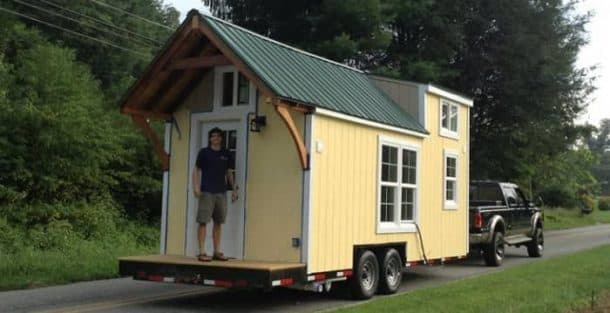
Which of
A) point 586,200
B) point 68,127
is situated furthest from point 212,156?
point 586,200

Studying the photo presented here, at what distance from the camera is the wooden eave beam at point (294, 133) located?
9.73 meters

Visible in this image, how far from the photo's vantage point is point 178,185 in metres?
11.5

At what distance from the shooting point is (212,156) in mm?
10352

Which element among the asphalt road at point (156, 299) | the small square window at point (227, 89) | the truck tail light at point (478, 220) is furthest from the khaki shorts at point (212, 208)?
the truck tail light at point (478, 220)

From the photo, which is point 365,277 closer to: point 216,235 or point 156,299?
point 216,235

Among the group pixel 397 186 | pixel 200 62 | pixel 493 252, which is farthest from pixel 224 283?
pixel 493 252

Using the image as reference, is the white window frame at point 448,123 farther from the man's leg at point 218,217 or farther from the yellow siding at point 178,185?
the man's leg at point 218,217

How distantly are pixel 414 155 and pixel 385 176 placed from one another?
116 centimetres

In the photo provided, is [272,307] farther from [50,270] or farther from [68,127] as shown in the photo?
[68,127]

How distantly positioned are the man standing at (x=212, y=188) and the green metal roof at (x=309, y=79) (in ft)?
4.00

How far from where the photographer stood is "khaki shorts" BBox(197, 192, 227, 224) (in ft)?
33.7

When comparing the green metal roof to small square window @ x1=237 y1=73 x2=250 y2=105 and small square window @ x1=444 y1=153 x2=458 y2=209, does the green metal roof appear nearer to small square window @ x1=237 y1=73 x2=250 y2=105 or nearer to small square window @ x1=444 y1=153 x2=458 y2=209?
small square window @ x1=237 y1=73 x2=250 y2=105

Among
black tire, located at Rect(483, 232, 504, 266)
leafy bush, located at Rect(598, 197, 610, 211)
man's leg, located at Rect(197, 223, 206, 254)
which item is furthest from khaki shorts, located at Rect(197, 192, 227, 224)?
leafy bush, located at Rect(598, 197, 610, 211)

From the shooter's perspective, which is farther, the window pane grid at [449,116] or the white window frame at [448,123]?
the window pane grid at [449,116]
